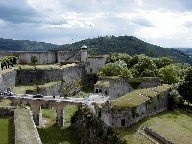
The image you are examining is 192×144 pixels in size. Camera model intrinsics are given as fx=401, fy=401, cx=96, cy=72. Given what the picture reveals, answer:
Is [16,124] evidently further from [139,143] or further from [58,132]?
[58,132]

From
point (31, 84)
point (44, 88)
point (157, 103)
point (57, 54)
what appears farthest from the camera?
point (57, 54)

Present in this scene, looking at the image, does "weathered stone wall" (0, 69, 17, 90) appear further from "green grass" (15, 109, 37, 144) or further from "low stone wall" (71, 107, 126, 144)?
"green grass" (15, 109, 37, 144)

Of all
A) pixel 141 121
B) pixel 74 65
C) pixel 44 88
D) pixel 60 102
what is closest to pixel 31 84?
pixel 44 88

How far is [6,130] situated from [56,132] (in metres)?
19.8

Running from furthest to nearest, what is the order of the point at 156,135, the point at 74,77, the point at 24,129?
the point at 74,77
the point at 156,135
the point at 24,129

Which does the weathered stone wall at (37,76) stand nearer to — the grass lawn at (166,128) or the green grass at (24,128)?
the grass lawn at (166,128)

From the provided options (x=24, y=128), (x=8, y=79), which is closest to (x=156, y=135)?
(x=24, y=128)

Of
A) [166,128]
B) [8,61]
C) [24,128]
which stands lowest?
[166,128]

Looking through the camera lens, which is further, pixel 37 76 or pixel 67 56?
pixel 67 56

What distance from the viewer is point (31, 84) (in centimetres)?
7794

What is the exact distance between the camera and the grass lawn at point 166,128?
1791 inches

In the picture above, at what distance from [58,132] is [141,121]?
1251 cm

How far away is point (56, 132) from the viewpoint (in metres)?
56.9

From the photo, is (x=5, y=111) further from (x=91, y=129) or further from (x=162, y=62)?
(x=162, y=62)
